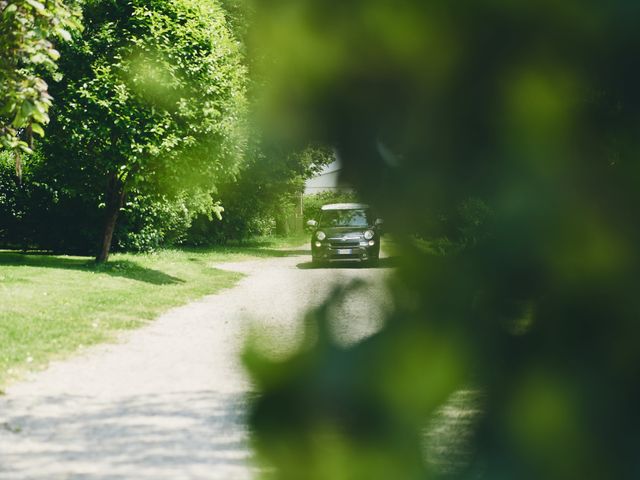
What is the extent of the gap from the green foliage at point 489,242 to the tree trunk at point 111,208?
576 inches

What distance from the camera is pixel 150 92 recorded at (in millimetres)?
13648

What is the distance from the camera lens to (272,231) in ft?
118

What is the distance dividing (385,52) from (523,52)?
0.18 m

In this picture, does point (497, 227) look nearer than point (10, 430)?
Yes

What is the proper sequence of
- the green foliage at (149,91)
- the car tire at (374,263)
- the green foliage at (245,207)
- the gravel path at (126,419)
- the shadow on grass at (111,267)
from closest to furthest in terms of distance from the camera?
the car tire at (374,263)
the gravel path at (126,419)
the green foliage at (149,91)
the shadow on grass at (111,267)
the green foliage at (245,207)

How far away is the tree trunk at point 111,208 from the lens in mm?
15125

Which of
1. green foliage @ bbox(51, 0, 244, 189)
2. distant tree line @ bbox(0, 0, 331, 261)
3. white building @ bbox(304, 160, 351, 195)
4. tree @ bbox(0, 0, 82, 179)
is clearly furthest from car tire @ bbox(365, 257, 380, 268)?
green foliage @ bbox(51, 0, 244, 189)

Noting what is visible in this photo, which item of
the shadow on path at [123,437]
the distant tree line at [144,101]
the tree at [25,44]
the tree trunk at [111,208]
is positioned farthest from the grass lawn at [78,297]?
the tree at [25,44]

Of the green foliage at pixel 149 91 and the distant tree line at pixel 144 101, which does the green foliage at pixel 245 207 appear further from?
the green foliage at pixel 149 91

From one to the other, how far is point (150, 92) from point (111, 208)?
2.86m

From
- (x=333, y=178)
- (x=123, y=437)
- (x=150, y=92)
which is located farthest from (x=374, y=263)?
(x=150, y=92)

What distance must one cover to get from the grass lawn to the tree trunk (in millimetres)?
327

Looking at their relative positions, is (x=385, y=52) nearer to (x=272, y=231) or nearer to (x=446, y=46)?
(x=446, y=46)

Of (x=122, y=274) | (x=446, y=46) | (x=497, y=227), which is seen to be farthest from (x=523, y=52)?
(x=122, y=274)
